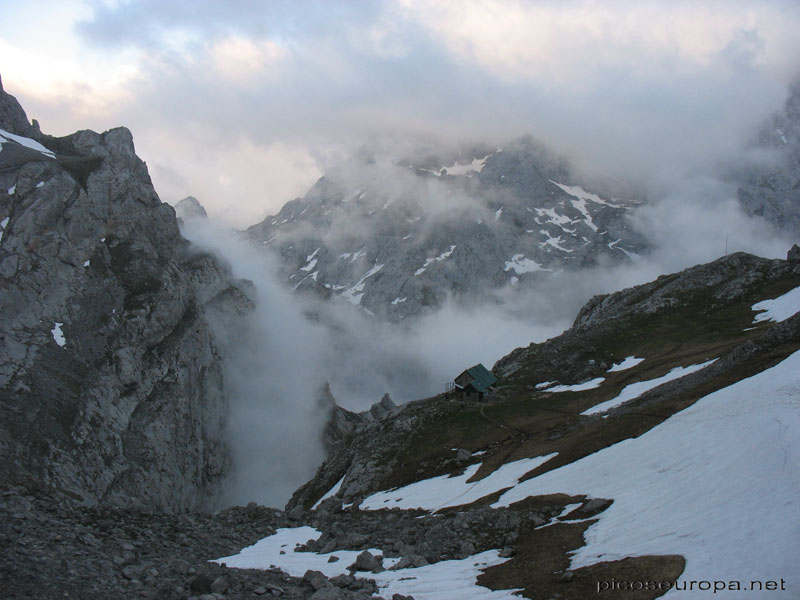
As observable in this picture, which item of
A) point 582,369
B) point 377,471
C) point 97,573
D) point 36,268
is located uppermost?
point 36,268

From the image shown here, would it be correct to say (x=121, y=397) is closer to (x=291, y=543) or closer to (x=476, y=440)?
(x=476, y=440)

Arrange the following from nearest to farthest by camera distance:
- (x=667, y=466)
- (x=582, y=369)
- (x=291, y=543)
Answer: (x=667, y=466) → (x=291, y=543) → (x=582, y=369)

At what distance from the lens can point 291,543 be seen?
3831 centimetres

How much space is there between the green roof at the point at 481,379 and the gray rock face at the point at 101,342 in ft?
189

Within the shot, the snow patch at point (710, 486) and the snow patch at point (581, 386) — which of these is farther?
the snow patch at point (581, 386)

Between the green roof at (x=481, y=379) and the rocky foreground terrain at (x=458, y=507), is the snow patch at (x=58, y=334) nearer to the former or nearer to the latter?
the rocky foreground terrain at (x=458, y=507)

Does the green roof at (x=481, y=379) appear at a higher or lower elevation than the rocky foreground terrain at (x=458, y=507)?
higher

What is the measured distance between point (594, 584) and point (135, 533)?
2233 cm

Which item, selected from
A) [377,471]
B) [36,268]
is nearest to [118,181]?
[36,268]

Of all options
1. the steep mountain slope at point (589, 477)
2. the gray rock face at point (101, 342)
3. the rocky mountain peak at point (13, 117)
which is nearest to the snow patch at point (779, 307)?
the steep mountain slope at point (589, 477)

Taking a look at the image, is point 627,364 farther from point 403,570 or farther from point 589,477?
point 403,570

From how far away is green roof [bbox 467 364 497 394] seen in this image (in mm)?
85250

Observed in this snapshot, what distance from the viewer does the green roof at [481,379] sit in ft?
280

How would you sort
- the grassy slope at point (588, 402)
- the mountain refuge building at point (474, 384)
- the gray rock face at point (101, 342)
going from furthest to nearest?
the gray rock face at point (101, 342), the mountain refuge building at point (474, 384), the grassy slope at point (588, 402)
